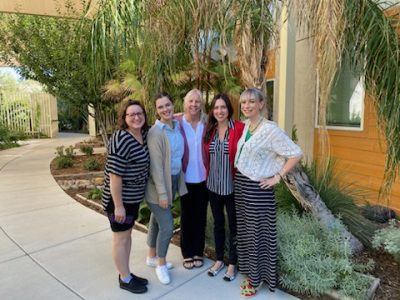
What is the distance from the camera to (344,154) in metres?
6.03

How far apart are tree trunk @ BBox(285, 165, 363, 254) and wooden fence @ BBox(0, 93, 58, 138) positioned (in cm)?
1478

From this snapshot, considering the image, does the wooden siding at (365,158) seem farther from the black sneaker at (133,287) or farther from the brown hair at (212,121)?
the black sneaker at (133,287)

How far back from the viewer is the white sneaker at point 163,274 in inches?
124

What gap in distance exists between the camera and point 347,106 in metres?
5.91

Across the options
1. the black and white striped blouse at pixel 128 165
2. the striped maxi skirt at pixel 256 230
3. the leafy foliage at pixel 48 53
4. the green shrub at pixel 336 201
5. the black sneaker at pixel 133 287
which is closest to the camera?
the black and white striped blouse at pixel 128 165

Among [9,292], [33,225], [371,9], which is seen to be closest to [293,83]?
[371,9]

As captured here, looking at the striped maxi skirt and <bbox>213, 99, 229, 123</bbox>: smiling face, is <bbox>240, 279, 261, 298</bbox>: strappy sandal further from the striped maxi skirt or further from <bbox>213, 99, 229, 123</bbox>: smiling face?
<bbox>213, 99, 229, 123</bbox>: smiling face

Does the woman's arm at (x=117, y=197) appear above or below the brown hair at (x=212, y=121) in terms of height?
below

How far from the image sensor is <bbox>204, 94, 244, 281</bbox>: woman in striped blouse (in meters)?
3.01

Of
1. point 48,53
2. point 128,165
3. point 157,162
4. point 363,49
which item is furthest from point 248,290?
point 48,53

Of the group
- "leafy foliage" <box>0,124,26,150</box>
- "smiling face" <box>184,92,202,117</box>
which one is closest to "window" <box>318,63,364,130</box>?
"smiling face" <box>184,92,202,117</box>

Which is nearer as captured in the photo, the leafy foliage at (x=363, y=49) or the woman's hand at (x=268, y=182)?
the leafy foliage at (x=363, y=49)

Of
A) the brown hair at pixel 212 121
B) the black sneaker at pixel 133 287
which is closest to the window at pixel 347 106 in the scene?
the brown hair at pixel 212 121

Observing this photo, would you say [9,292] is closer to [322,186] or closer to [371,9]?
[322,186]
